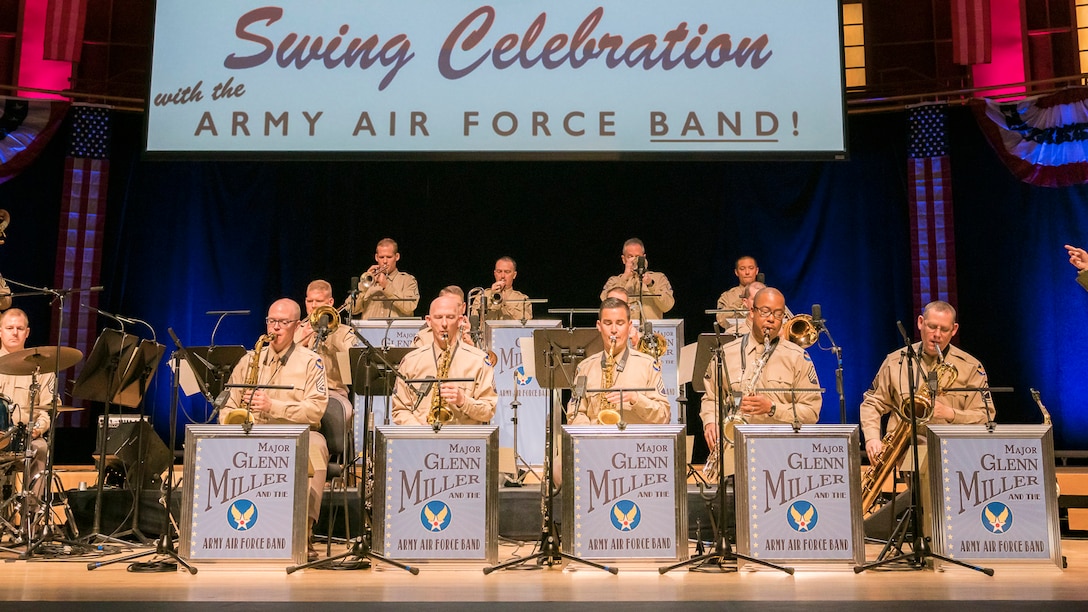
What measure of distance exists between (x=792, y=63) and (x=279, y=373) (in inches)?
165

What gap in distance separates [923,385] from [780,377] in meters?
0.79

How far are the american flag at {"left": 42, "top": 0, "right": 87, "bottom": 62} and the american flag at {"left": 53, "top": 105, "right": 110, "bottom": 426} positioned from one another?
2.04 feet

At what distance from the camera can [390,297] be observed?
8.74 meters

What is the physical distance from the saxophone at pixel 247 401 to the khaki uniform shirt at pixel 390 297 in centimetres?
228

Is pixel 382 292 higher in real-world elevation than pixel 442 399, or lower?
higher

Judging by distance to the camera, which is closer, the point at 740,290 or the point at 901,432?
the point at 901,432

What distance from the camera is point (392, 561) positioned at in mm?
4809

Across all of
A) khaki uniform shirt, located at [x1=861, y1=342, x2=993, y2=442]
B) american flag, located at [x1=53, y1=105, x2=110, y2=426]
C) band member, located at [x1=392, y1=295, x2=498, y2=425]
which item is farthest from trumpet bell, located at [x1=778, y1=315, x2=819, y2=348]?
american flag, located at [x1=53, y1=105, x2=110, y2=426]

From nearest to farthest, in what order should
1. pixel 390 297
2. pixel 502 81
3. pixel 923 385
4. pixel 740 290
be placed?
1. pixel 923 385
2. pixel 502 81
3. pixel 390 297
4. pixel 740 290

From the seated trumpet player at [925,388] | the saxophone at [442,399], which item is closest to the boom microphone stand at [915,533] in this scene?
the seated trumpet player at [925,388]

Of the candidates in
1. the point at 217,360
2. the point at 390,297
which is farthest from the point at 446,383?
the point at 390,297

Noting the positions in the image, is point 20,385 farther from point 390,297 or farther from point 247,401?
point 390,297

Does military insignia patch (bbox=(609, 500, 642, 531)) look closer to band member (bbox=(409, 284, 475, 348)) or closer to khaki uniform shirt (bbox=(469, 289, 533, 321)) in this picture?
band member (bbox=(409, 284, 475, 348))

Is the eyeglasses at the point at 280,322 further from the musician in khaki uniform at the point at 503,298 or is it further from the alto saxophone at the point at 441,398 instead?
the musician in khaki uniform at the point at 503,298
